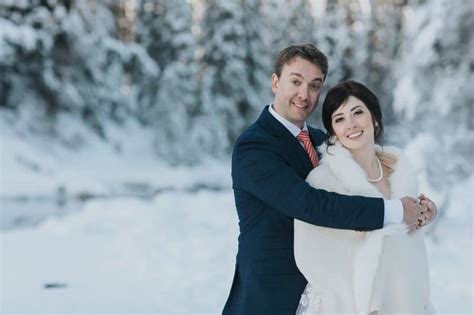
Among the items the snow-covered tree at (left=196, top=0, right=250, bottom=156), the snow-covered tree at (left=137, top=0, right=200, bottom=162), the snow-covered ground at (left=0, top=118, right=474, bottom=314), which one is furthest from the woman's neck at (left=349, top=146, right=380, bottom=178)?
the snow-covered tree at (left=137, top=0, right=200, bottom=162)

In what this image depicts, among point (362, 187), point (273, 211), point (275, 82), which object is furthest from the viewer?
point (275, 82)

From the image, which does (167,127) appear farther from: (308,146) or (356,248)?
(356,248)

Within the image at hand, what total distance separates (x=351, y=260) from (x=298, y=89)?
731 mm

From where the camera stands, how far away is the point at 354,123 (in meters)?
2.71

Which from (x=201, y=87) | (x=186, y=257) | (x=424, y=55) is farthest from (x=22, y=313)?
(x=201, y=87)

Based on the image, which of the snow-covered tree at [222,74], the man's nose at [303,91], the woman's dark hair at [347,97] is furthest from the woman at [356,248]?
the snow-covered tree at [222,74]

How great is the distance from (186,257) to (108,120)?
24.4 metres

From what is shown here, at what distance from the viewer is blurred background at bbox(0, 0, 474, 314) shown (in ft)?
27.3

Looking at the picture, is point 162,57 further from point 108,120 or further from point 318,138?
point 318,138

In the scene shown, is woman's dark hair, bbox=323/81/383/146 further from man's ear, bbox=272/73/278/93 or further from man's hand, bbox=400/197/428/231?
man's hand, bbox=400/197/428/231

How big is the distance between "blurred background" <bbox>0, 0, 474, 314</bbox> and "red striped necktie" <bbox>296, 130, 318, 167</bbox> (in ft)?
12.4

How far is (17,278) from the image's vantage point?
26.6ft

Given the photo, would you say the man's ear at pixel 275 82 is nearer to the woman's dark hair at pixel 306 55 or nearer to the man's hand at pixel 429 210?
the woman's dark hair at pixel 306 55

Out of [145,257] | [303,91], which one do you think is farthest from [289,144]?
[145,257]
